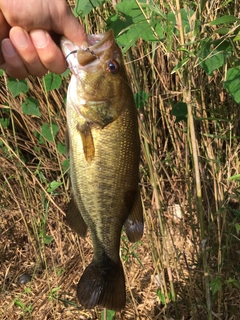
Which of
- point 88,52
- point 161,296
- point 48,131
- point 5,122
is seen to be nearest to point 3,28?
point 88,52

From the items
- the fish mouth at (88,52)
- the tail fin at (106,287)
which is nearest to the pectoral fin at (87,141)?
the fish mouth at (88,52)

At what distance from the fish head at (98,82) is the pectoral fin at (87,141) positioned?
0.11 feet

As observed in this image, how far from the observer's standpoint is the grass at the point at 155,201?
2.05 metres

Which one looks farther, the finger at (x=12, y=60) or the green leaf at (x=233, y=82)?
the green leaf at (x=233, y=82)

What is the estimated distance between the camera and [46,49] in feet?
4.26

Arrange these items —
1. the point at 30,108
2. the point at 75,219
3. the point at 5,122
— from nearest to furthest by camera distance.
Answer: the point at 75,219 < the point at 30,108 < the point at 5,122

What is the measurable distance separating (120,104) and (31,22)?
372 millimetres

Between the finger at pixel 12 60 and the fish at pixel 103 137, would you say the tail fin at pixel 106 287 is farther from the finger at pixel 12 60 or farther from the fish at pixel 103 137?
the finger at pixel 12 60

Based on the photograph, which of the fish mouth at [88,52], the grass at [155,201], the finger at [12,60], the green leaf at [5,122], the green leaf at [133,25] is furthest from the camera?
the green leaf at [5,122]

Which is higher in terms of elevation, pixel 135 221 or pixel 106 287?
pixel 135 221

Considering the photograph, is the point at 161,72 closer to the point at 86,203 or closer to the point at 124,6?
the point at 124,6

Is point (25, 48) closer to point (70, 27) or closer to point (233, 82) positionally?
point (70, 27)

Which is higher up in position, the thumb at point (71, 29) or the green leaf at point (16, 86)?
the thumb at point (71, 29)

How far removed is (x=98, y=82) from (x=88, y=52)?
109 mm
